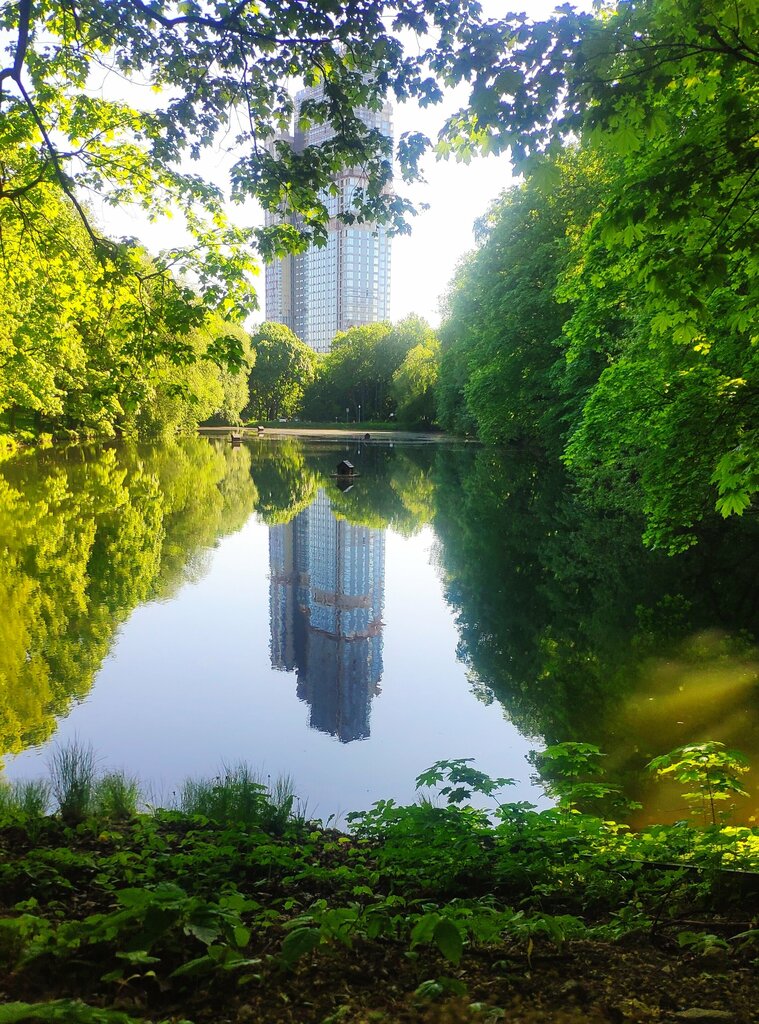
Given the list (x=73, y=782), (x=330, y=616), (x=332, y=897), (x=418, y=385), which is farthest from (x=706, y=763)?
(x=418, y=385)

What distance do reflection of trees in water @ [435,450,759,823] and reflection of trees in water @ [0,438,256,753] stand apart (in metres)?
5.58

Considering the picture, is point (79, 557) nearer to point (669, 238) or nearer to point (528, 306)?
point (669, 238)

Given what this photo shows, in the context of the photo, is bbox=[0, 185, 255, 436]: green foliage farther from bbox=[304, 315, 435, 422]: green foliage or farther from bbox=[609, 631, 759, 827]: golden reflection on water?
bbox=[304, 315, 435, 422]: green foliage

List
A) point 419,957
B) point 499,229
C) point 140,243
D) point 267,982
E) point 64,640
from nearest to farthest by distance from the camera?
point 267,982, point 419,957, point 140,243, point 64,640, point 499,229

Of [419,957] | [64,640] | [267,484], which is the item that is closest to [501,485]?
[267,484]

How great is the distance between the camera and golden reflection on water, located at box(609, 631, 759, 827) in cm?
603

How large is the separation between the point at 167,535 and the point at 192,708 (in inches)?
438

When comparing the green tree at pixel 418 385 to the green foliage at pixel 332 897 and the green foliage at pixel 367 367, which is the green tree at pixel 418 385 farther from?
the green foliage at pixel 332 897

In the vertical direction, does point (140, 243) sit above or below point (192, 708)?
above

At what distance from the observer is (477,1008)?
246 cm

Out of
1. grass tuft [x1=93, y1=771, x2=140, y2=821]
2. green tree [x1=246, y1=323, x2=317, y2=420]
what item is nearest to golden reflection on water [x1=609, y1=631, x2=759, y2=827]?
grass tuft [x1=93, y1=771, x2=140, y2=821]

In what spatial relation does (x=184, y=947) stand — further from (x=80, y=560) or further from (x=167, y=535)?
(x=167, y=535)

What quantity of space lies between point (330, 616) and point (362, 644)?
1.55 metres

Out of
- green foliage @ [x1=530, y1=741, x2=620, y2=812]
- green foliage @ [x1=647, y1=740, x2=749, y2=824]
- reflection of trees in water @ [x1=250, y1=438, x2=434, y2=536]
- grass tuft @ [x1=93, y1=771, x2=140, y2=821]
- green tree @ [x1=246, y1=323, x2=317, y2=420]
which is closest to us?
green foliage @ [x1=647, y1=740, x2=749, y2=824]
